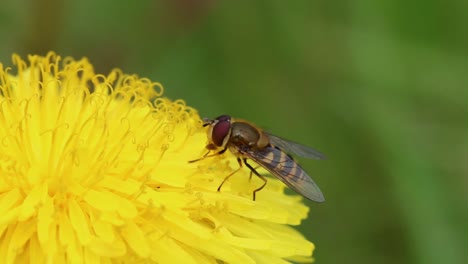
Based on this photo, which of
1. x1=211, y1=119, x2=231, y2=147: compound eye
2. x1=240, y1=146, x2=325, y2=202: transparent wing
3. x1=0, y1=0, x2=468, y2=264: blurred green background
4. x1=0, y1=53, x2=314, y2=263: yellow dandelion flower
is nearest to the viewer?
x1=0, y1=53, x2=314, y2=263: yellow dandelion flower

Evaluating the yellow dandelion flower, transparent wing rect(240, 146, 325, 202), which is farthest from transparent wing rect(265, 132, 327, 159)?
transparent wing rect(240, 146, 325, 202)

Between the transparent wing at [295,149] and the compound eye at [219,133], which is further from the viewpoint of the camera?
the transparent wing at [295,149]

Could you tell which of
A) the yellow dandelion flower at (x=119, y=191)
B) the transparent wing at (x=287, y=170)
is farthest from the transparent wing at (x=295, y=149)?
the transparent wing at (x=287, y=170)

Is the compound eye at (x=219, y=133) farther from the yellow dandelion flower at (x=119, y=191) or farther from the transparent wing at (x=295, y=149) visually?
the transparent wing at (x=295, y=149)

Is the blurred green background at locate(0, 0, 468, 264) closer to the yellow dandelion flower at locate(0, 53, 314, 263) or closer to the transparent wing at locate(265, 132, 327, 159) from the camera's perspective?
the transparent wing at locate(265, 132, 327, 159)

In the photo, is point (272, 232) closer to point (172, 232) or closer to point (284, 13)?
point (172, 232)

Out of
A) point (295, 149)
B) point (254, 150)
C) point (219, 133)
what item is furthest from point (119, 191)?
point (295, 149)
